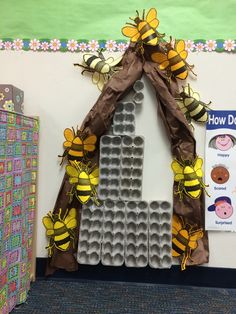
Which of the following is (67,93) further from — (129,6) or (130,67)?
(129,6)

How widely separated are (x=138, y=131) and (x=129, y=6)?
1.92ft

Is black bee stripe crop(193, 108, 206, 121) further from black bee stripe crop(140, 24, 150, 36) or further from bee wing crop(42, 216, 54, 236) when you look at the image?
bee wing crop(42, 216, 54, 236)

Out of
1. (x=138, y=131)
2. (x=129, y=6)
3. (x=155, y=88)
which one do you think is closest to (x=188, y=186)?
(x=138, y=131)

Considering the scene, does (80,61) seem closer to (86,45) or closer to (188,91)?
(86,45)

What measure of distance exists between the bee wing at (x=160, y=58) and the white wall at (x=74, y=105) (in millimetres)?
117

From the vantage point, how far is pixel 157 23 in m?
1.36

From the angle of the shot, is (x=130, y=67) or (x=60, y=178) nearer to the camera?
(x=130, y=67)

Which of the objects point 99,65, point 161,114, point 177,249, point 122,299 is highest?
point 99,65

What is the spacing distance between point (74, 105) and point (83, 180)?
1.22 ft

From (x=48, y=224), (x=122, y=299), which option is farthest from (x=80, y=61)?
(x=122, y=299)

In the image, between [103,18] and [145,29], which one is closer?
[145,29]

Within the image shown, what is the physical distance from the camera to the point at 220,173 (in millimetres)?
1450

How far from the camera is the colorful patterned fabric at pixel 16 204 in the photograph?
115cm

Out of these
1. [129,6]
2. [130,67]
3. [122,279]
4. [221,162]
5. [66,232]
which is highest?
[129,6]
